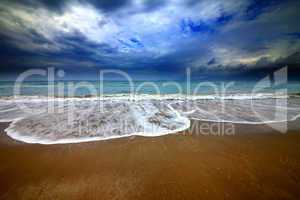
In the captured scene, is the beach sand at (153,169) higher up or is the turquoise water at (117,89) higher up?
the turquoise water at (117,89)

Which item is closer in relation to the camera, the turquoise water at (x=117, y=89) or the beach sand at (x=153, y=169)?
the beach sand at (x=153, y=169)

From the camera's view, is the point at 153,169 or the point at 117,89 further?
the point at 117,89

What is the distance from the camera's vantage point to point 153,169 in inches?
108

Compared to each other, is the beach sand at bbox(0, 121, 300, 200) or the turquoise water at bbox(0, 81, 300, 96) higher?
the turquoise water at bbox(0, 81, 300, 96)

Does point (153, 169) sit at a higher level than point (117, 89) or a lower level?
lower

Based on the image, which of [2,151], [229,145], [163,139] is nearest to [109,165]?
[163,139]

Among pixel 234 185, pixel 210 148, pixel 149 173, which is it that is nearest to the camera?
pixel 234 185

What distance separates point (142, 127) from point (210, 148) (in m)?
2.29

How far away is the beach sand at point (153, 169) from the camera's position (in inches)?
86.5

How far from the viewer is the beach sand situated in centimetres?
220

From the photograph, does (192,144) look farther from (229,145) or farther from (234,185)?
(234,185)

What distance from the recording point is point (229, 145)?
3.74 meters

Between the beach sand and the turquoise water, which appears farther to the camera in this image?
the turquoise water

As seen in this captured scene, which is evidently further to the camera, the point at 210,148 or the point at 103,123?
the point at 103,123
